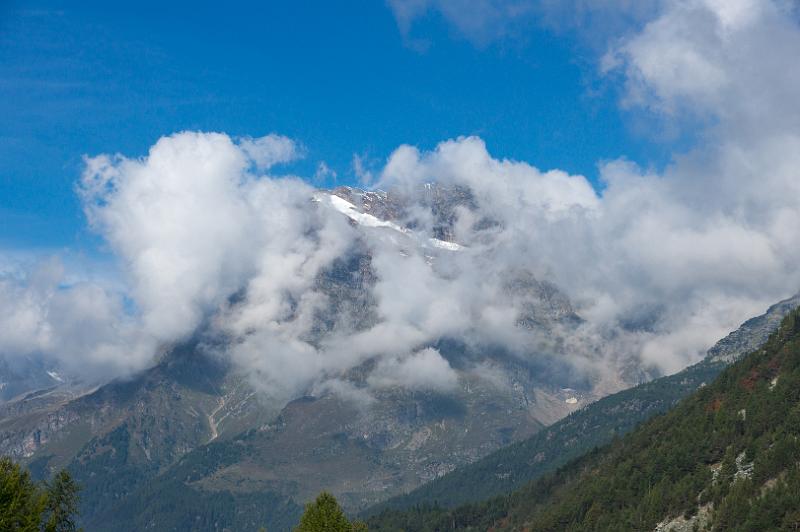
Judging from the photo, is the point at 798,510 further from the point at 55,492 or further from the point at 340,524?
the point at 55,492

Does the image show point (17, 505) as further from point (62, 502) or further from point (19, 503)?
point (62, 502)

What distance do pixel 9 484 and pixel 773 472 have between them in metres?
174

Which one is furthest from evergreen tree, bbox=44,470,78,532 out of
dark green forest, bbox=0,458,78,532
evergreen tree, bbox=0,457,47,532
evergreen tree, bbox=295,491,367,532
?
evergreen tree, bbox=295,491,367,532

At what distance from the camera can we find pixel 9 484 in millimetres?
85500

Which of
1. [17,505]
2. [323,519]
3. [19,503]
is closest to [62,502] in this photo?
[323,519]

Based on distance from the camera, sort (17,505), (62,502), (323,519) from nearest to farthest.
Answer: (17,505) < (62,502) < (323,519)

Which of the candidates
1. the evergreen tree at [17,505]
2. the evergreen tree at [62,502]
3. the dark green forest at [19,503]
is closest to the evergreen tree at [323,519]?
the evergreen tree at [62,502]

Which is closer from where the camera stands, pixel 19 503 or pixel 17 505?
pixel 17 505

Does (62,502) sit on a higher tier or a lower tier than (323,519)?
higher

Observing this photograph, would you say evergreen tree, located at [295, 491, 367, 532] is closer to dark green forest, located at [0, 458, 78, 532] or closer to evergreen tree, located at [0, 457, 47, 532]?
dark green forest, located at [0, 458, 78, 532]

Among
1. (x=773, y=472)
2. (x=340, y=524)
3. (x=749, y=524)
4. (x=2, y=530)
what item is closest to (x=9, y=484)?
(x=2, y=530)

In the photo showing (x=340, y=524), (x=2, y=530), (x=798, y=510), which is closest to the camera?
(x=2, y=530)

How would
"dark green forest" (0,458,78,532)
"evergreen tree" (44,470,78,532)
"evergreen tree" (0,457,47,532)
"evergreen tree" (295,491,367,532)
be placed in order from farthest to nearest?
"evergreen tree" (295,491,367,532)
"evergreen tree" (44,470,78,532)
"dark green forest" (0,458,78,532)
"evergreen tree" (0,457,47,532)

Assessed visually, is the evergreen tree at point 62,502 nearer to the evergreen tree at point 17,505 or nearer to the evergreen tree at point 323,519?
the evergreen tree at point 17,505
